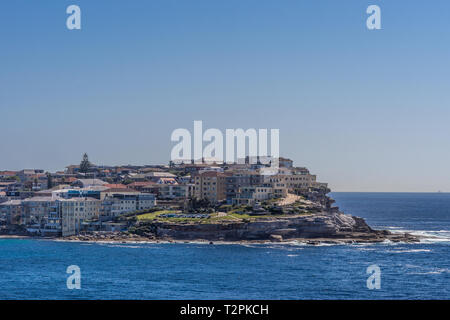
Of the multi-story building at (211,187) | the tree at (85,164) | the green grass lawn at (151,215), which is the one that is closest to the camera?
the green grass lawn at (151,215)

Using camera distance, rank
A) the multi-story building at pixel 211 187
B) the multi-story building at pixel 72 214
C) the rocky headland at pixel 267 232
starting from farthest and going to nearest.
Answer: the multi-story building at pixel 211 187, the multi-story building at pixel 72 214, the rocky headland at pixel 267 232

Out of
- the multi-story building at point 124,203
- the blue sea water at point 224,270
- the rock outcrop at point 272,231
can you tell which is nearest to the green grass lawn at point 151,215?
the multi-story building at point 124,203

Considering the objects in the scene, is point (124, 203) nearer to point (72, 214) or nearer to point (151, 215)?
point (151, 215)

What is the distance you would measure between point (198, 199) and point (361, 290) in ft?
215

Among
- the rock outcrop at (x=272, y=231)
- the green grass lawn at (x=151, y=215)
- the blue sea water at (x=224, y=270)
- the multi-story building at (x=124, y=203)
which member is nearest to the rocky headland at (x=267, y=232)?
the rock outcrop at (x=272, y=231)

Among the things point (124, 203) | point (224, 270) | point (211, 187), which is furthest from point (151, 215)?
point (224, 270)

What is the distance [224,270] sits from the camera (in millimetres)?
66188

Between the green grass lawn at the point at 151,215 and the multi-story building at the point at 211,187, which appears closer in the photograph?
the green grass lawn at the point at 151,215

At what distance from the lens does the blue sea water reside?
52.8 metres

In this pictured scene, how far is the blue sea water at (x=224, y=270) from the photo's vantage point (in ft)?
173

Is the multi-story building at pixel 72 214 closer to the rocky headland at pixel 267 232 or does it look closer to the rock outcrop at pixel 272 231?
the rocky headland at pixel 267 232

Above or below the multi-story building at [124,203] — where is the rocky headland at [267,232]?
below

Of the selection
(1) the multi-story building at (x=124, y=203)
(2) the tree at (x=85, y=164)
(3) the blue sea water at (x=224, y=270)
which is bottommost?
(3) the blue sea water at (x=224, y=270)
